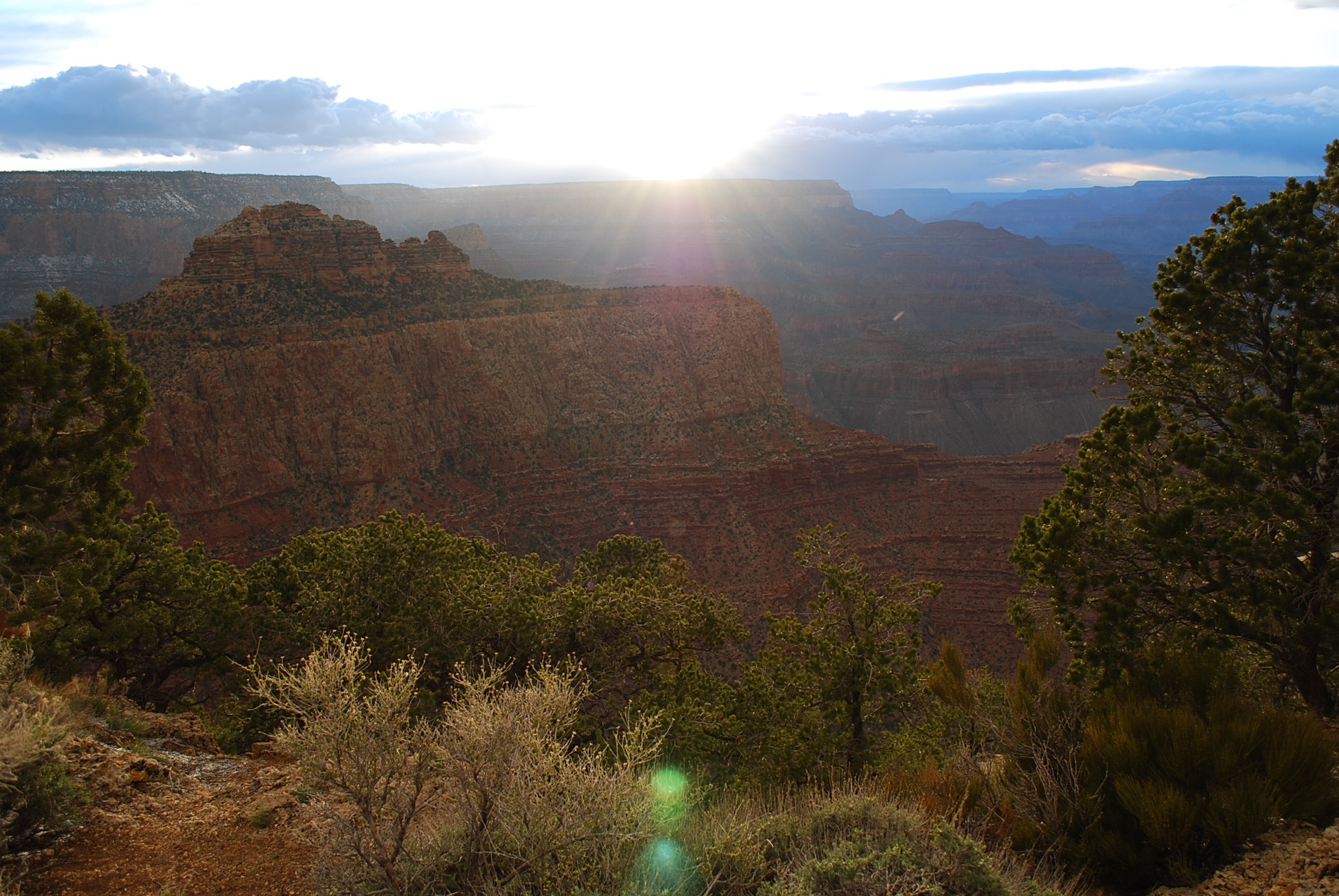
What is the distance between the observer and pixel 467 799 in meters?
7.17

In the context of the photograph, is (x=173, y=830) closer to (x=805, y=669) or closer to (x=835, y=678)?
(x=805, y=669)

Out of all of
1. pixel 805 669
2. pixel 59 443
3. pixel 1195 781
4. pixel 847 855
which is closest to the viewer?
pixel 847 855

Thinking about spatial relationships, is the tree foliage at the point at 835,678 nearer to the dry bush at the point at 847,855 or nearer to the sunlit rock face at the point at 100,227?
the dry bush at the point at 847,855

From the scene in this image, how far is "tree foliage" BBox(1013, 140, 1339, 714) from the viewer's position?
9.97 metres

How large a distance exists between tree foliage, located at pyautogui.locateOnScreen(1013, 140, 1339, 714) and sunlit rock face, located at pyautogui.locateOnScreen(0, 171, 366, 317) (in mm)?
87500

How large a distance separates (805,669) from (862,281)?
437 feet

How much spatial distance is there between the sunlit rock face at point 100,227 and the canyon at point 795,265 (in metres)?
0.16

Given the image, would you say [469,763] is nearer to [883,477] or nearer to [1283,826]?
[1283,826]

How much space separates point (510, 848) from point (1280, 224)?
12.3 metres

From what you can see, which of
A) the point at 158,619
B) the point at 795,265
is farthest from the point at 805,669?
the point at 795,265

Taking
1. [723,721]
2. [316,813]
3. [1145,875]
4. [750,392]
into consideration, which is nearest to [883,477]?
[750,392]

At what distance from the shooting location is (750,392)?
162 ft

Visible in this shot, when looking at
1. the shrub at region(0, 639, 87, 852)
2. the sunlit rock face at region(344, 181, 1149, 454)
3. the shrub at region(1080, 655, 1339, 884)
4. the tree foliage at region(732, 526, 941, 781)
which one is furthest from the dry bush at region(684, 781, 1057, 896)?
the sunlit rock face at region(344, 181, 1149, 454)

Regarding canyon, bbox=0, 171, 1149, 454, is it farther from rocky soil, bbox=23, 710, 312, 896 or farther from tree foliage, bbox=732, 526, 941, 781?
rocky soil, bbox=23, 710, 312, 896
